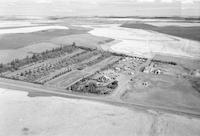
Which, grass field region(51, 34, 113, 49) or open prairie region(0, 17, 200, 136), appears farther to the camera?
grass field region(51, 34, 113, 49)

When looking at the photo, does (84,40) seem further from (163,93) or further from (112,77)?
(163,93)

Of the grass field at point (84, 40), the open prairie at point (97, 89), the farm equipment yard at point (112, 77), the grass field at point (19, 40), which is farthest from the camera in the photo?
the grass field at point (84, 40)

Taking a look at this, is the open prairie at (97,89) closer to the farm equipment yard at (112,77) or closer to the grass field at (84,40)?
the farm equipment yard at (112,77)

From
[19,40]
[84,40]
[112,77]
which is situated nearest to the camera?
[112,77]

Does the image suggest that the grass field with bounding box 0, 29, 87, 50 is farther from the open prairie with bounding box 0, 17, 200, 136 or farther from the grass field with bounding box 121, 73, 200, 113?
the grass field with bounding box 121, 73, 200, 113

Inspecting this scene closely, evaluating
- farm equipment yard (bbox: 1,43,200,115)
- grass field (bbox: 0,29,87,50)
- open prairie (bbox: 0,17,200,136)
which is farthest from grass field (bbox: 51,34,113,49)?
farm equipment yard (bbox: 1,43,200,115)

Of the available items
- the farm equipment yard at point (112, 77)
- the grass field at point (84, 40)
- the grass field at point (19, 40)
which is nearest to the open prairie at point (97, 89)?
the farm equipment yard at point (112, 77)

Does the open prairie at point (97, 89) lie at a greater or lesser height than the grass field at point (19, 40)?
lesser

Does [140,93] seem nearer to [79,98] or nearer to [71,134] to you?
[79,98]

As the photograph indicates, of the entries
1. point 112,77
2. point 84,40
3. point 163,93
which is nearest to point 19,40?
point 84,40

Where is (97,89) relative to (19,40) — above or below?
below

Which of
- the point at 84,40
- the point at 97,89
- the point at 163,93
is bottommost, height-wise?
the point at 163,93

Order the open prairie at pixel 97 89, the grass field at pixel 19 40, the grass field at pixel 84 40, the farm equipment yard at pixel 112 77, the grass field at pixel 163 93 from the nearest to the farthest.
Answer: the open prairie at pixel 97 89 → the grass field at pixel 163 93 → the farm equipment yard at pixel 112 77 → the grass field at pixel 19 40 → the grass field at pixel 84 40
